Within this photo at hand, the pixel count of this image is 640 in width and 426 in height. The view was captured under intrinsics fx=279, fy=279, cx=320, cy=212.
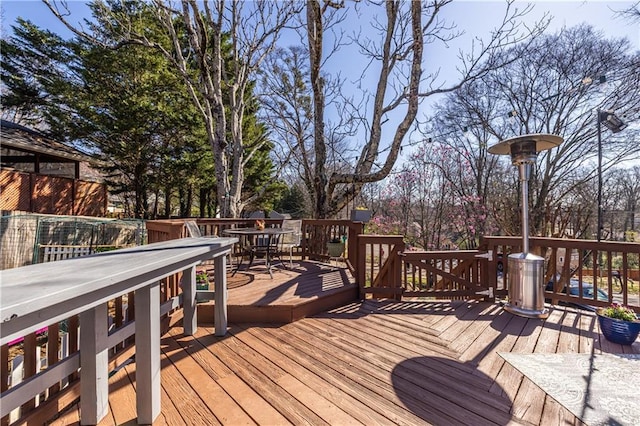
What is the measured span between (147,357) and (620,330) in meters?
3.74

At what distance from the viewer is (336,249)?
5.45 metres

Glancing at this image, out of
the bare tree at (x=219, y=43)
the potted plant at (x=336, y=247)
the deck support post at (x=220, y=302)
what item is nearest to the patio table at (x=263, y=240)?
the potted plant at (x=336, y=247)

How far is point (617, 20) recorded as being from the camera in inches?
202

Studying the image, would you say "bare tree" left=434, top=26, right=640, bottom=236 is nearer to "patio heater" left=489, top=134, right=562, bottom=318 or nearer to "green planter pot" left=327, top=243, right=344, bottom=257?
"patio heater" left=489, top=134, right=562, bottom=318

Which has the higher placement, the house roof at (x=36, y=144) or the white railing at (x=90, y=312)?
the house roof at (x=36, y=144)

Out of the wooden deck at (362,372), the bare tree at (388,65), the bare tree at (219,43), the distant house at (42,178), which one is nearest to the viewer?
the wooden deck at (362,372)

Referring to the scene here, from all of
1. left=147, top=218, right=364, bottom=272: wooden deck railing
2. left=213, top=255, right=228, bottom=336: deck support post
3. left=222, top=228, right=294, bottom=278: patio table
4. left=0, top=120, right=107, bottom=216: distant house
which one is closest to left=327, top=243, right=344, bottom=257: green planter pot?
left=147, top=218, right=364, bottom=272: wooden deck railing

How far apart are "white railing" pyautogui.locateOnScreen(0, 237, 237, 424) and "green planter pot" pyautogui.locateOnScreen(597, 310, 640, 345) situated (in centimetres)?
360

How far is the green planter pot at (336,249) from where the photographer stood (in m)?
5.44

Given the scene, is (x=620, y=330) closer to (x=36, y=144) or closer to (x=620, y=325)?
(x=620, y=325)

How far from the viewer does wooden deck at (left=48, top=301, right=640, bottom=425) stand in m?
Answer: 1.61

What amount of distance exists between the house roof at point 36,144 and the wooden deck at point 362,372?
12.1 metres

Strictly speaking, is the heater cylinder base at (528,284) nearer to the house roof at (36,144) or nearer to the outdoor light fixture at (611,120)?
the outdoor light fixture at (611,120)

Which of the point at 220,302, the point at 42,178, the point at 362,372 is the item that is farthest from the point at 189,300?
the point at 42,178
